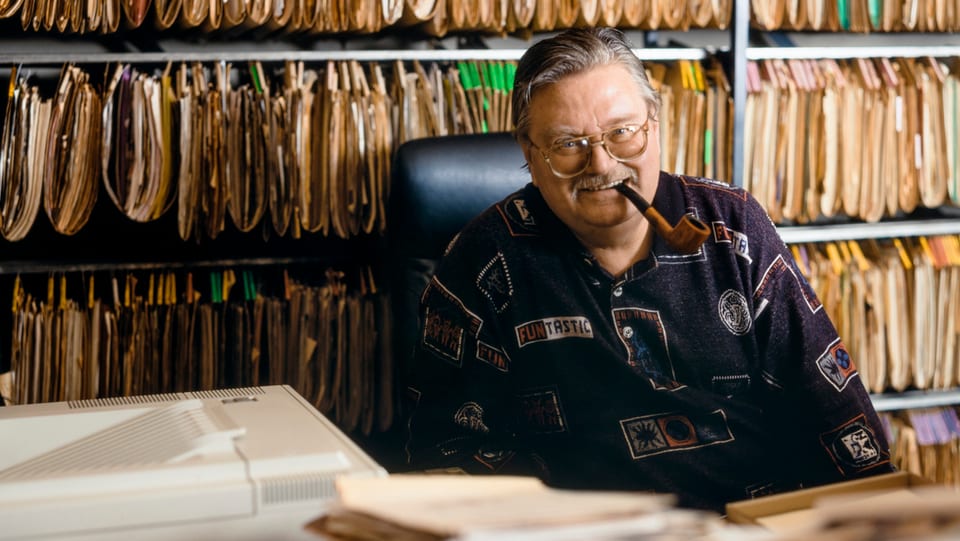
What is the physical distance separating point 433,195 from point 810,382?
78 centimetres

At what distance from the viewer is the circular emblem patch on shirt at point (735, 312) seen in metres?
1.56

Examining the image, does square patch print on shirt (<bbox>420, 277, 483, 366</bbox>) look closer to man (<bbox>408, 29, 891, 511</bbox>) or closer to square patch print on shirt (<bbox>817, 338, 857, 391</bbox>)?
man (<bbox>408, 29, 891, 511</bbox>)

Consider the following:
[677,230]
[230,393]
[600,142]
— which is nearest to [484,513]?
[230,393]

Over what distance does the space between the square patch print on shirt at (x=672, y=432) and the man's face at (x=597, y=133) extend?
32cm

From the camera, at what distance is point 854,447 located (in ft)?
4.87

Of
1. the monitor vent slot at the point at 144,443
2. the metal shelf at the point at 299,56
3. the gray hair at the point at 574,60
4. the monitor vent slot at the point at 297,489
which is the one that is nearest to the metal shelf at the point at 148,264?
the metal shelf at the point at 299,56

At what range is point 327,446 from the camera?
92cm

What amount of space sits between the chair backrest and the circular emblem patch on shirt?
520 mm

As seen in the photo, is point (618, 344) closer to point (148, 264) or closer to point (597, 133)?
point (597, 133)

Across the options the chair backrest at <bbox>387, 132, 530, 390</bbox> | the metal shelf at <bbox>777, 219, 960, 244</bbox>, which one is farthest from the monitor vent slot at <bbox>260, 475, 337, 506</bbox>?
the metal shelf at <bbox>777, 219, 960, 244</bbox>

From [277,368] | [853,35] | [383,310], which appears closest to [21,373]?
[277,368]

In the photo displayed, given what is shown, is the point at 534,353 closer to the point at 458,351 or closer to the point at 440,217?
the point at 458,351

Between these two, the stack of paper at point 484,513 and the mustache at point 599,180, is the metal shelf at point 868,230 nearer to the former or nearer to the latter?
the mustache at point 599,180

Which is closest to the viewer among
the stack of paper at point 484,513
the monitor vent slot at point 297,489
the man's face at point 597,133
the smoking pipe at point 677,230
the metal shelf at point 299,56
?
the stack of paper at point 484,513
